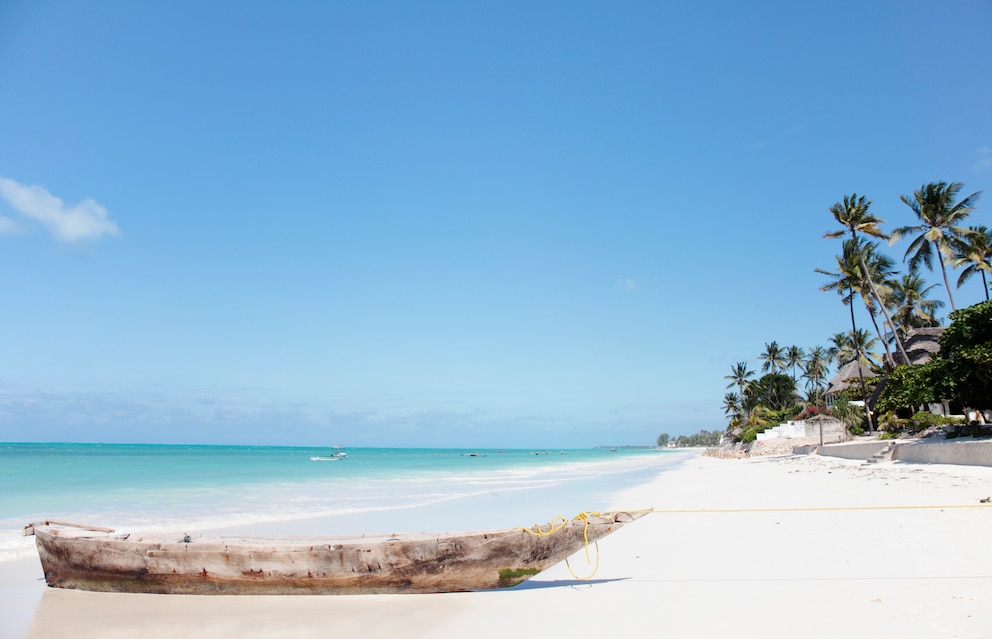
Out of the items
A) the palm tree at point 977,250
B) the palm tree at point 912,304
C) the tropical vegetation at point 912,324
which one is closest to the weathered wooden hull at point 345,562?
the tropical vegetation at point 912,324

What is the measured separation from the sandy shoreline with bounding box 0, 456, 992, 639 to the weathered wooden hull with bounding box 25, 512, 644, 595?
0.12m

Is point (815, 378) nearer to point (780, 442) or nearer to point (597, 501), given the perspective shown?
point (780, 442)

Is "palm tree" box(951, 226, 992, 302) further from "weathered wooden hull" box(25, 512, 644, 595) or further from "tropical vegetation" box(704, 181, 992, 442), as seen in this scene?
"weathered wooden hull" box(25, 512, 644, 595)

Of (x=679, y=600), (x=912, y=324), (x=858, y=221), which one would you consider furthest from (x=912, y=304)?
(x=679, y=600)

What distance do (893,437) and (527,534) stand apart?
20636mm

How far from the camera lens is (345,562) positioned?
4902 mm

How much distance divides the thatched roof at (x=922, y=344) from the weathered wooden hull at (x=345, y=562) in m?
26.4

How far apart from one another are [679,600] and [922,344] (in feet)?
90.4

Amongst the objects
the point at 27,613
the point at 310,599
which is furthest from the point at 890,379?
the point at 27,613

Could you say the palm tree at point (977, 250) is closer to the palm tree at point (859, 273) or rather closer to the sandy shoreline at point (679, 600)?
the palm tree at point (859, 273)

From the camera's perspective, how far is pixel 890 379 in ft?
61.9

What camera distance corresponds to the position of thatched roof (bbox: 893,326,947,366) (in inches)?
988

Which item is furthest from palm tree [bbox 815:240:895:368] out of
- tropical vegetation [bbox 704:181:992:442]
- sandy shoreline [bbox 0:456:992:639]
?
sandy shoreline [bbox 0:456:992:639]

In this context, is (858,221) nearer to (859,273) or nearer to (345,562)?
(859,273)
